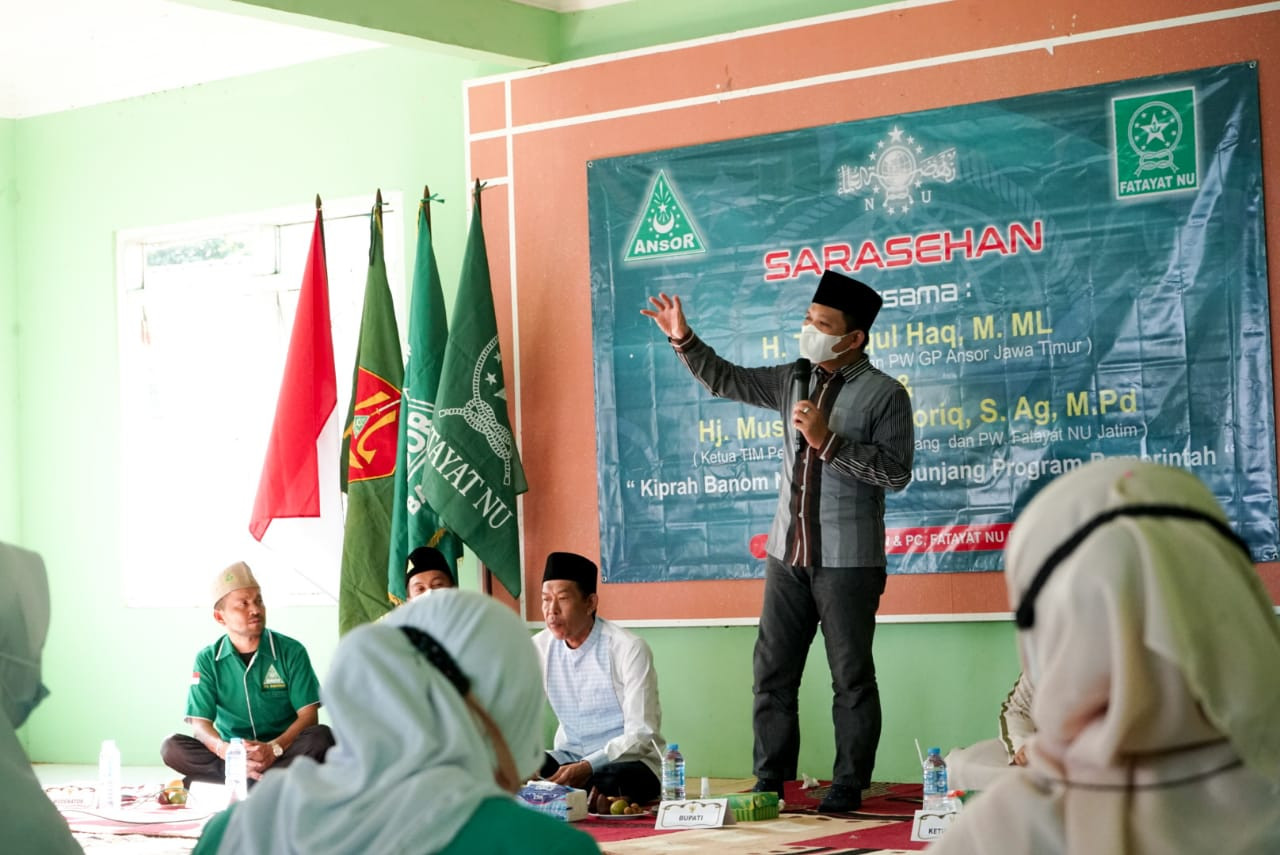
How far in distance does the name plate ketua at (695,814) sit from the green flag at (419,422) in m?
1.72

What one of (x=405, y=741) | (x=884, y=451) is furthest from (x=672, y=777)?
(x=405, y=741)

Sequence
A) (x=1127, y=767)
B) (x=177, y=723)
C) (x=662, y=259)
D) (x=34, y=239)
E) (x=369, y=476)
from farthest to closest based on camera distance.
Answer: (x=34, y=239) → (x=177, y=723) → (x=369, y=476) → (x=662, y=259) → (x=1127, y=767)

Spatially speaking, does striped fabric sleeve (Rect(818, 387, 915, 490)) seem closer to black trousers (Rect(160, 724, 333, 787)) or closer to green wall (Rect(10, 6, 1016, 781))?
green wall (Rect(10, 6, 1016, 781))

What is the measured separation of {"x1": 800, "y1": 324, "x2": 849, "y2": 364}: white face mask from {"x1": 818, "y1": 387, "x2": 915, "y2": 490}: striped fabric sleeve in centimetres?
26

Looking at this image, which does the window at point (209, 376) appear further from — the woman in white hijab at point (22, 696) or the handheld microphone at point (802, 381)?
the woman in white hijab at point (22, 696)

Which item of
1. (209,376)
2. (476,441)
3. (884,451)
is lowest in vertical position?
(884,451)

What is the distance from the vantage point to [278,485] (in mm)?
6629

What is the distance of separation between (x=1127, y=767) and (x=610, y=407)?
488cm

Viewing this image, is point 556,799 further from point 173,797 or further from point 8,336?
point 8,336

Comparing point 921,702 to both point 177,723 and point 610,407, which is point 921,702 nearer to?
point 610,407

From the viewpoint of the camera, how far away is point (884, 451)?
498 centimetres

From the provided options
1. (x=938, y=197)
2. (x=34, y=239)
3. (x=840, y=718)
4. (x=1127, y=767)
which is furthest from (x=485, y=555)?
(x=1127, y=767)

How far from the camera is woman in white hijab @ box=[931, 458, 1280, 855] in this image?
1.15 m

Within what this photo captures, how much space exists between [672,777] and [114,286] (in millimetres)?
3942
